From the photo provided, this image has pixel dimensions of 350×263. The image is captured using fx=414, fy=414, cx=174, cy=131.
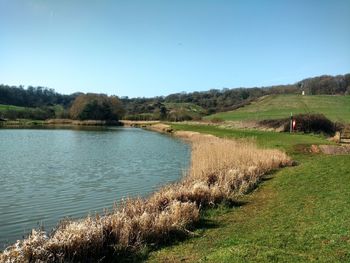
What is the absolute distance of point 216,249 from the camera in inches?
327

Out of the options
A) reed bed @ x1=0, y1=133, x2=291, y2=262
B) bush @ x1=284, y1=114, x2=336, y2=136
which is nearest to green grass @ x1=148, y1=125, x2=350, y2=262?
reed bed @ x1=0, y1=133, x2=291, y2=262

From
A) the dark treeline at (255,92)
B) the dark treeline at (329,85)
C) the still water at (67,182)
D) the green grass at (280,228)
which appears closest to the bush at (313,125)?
the still water at (67,182)

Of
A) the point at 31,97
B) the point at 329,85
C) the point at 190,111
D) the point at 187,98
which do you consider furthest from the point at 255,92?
the point at 31,97

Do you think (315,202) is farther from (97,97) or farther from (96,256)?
(97,97)

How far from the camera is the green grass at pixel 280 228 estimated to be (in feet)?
24.7

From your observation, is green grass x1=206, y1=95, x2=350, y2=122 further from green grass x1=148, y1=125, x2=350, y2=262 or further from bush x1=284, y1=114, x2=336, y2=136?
green grass x1=148, y1=125, x2=350, y2=262

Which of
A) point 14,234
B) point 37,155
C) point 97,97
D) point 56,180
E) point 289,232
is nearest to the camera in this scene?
point 289,232

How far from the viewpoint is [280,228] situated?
9.70 m

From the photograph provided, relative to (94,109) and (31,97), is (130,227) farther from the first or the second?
(31,97)

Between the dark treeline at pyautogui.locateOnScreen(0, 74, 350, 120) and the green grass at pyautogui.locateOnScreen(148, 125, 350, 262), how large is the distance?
8140cm

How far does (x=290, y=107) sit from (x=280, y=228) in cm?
6830

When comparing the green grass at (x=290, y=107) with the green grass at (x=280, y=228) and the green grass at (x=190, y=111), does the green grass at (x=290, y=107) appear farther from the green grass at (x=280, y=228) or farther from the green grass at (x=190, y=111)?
the green grass at (x=280, y=228)

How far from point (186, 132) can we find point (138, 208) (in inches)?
1893

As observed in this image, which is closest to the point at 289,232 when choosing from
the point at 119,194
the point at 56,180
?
the point at 119,194
